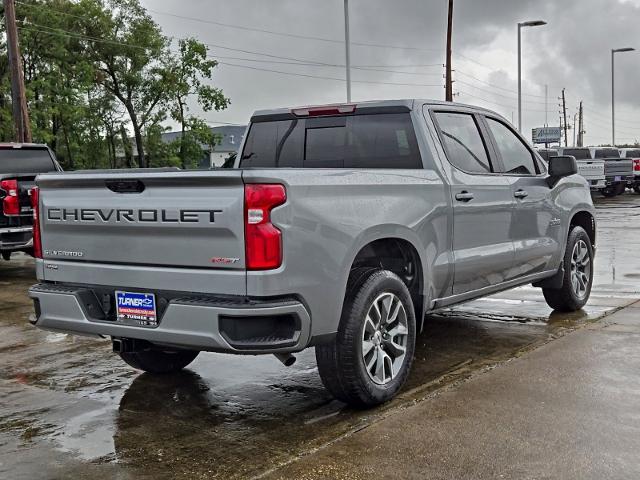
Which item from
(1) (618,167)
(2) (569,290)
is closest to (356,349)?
(2) (569,290)

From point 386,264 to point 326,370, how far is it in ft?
3.16

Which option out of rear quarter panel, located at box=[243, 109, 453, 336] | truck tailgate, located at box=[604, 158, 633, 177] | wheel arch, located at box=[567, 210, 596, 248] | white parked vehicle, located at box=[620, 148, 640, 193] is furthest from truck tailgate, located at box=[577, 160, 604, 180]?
rear quarter panel, located at box=[243, 109, 453, 336]

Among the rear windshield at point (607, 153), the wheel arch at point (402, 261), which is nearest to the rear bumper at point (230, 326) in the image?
the wheel arch at point (402, 261)

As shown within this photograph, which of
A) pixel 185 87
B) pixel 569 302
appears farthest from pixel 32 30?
pixel 569 302

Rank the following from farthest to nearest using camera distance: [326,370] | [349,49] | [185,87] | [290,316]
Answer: [185,87], [349,49], [326,370], [290,316]

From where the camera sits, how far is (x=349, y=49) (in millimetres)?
29531

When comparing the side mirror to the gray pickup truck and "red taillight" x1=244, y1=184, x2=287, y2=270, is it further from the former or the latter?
"red taillight" x1=244, y1=184, x2=287, y2=270

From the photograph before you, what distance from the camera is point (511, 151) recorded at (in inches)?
264

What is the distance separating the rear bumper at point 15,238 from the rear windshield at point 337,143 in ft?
18.1

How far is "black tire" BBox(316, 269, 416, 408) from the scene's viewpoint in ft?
15.1

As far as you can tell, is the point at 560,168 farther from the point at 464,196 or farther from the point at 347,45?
the point at 347,45

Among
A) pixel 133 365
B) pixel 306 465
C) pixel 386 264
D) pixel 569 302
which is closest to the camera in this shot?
pixel 306 465

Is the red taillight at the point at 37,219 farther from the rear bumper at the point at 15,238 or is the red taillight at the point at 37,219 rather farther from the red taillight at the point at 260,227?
the rear bumper at the point at 15,238

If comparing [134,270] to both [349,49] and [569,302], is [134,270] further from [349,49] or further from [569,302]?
[349,49]
